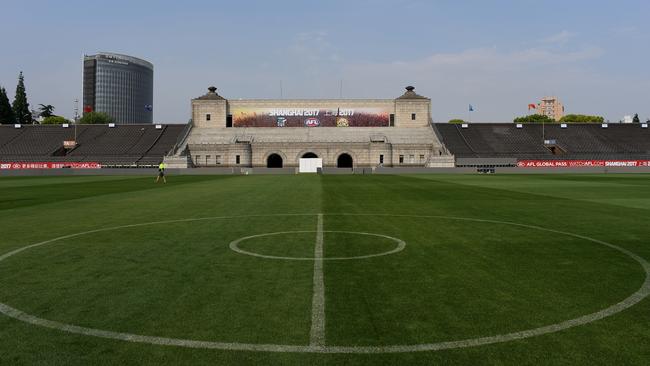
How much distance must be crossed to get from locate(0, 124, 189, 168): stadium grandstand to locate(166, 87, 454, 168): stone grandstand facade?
19.0 ft

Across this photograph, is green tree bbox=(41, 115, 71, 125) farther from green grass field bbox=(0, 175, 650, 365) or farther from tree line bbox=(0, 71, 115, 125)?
green grass field bbox=(0, 175, 650, 365)

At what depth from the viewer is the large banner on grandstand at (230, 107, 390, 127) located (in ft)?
359

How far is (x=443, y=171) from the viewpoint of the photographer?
79562 millimetres

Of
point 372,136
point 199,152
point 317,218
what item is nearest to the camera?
point 317,218

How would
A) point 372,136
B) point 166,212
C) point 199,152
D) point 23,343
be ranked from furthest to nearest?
1. point 372,136
2. point 199,152
3. point 166,212
4. point 23,343

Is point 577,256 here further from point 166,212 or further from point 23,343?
point 166,212

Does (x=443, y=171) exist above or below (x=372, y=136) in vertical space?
below

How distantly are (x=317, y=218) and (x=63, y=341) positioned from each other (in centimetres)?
1240

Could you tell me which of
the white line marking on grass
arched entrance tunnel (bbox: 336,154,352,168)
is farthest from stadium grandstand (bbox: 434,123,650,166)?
the white line marking on grass

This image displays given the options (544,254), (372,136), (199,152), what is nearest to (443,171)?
(372,136)

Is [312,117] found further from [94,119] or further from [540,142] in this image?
[94,119]

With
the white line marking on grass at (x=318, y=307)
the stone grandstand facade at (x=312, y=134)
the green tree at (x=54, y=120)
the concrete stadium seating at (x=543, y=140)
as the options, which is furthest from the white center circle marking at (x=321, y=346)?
the green tree at (x=54, y=120)

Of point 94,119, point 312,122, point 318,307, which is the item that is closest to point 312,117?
point 312,122

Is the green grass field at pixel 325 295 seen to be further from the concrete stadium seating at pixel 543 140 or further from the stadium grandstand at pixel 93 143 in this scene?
the concrete stadium seating at pixel 543 140
